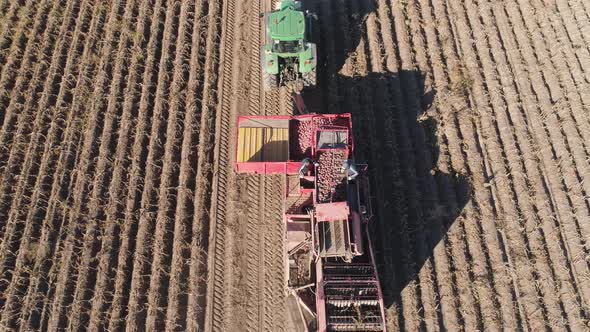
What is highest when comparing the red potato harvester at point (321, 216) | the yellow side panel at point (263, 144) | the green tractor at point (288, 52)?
the green tractor at point (288, 52)

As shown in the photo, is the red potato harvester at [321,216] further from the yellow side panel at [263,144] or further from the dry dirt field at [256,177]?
the dry dirt field at [256,177]

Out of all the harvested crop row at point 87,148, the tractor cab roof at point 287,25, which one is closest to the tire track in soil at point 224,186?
the harvested crop row at point 87,148

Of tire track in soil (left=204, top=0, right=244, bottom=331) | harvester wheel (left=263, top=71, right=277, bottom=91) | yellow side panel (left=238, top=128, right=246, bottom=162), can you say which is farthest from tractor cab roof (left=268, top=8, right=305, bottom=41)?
yellow side panel (left=238, top=128, right=246, bottom=162)

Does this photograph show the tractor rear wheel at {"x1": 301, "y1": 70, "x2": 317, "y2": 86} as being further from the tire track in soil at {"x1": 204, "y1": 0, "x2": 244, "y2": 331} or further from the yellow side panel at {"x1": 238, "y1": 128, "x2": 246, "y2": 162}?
the yellow side panel at {"x1": 238, "y1": 128, "x2": 246, "y2": 162}

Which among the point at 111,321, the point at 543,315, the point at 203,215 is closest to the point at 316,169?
the point at 203,215

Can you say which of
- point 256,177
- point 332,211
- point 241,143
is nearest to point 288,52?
point 241,143

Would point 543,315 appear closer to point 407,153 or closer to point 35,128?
point 407,153
